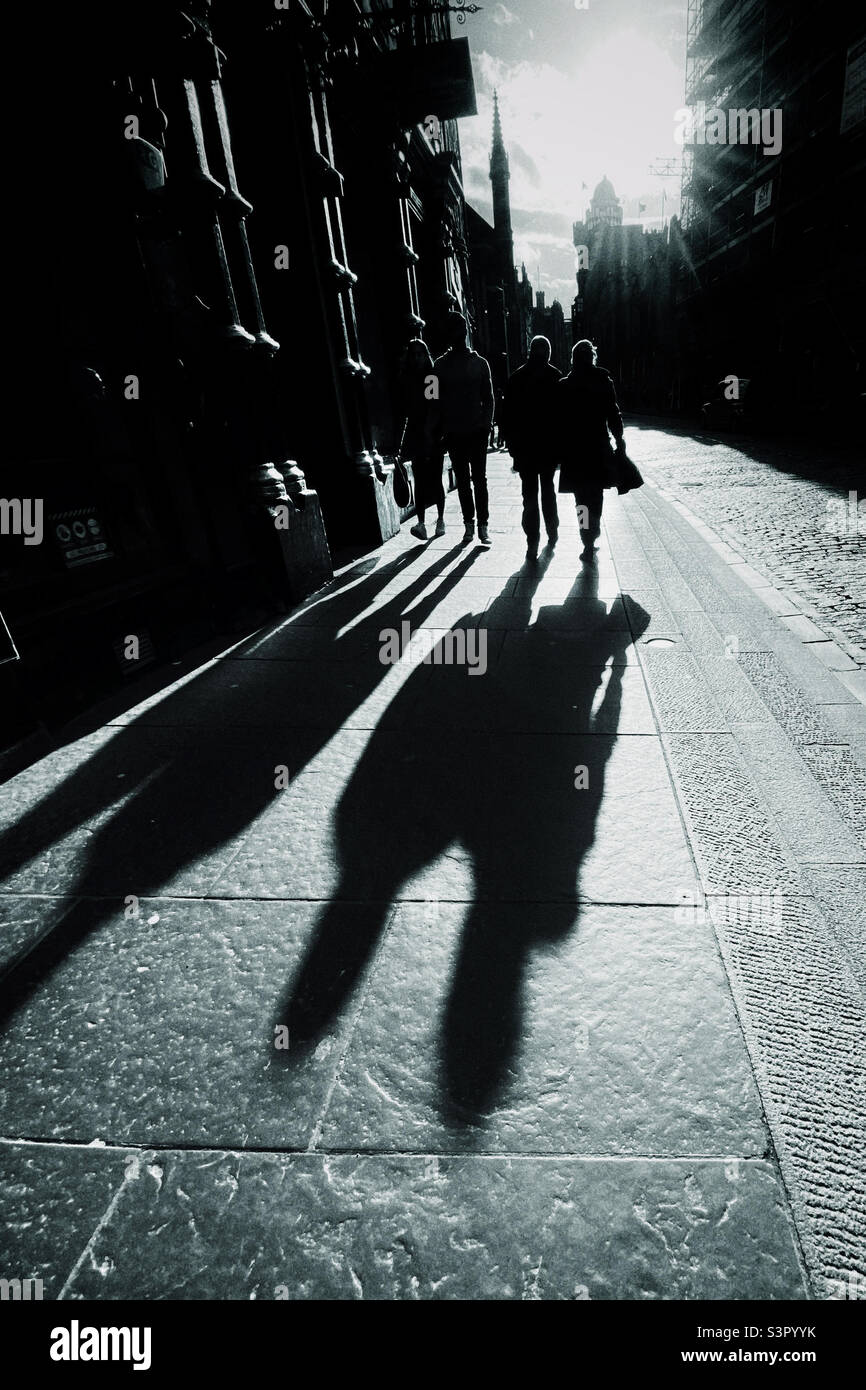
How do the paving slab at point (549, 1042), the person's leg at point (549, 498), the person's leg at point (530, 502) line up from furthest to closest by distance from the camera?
the person's leg at point (549, 498), the person's leg at point (530, 502), the paving slab at point (549, 1042)

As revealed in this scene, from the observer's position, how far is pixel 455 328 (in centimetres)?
617

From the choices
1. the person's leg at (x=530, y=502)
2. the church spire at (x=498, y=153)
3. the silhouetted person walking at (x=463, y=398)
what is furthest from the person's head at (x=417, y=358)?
the church spire at (x=498, y=153)

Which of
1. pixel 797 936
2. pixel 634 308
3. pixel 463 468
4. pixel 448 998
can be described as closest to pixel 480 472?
pixel 463 468

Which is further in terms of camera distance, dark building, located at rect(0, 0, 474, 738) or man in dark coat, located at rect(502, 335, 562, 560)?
man in dark coat, located at rect(502, 335, 562, 560)

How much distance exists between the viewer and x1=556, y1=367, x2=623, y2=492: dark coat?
17.9ft

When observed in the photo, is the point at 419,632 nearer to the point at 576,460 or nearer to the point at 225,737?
the point at 225,737

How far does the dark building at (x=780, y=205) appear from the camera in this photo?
22.8 m

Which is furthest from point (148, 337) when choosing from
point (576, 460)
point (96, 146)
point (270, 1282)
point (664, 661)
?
point (270, 1282)

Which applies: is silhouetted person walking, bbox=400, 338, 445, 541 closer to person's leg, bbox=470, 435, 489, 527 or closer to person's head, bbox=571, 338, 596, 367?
person's leg, bbox=470, 435, 489, 527

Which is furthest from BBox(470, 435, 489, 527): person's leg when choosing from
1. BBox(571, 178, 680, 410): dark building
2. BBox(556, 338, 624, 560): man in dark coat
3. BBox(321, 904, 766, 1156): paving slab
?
BBox(571, 178, 680, 410): dark building

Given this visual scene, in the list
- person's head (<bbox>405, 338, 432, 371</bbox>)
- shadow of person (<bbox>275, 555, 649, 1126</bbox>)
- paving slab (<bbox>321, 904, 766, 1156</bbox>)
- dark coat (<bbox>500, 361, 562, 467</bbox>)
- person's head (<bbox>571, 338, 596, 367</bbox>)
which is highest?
person's head (<bbox>405, 338, 432, 371</bbox>)

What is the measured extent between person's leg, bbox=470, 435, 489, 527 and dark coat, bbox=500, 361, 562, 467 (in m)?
0.61

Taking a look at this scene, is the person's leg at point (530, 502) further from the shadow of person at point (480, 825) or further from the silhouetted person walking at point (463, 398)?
the shadow of person at point (480, 825)

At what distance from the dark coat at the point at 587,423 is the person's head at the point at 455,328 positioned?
1.25m
